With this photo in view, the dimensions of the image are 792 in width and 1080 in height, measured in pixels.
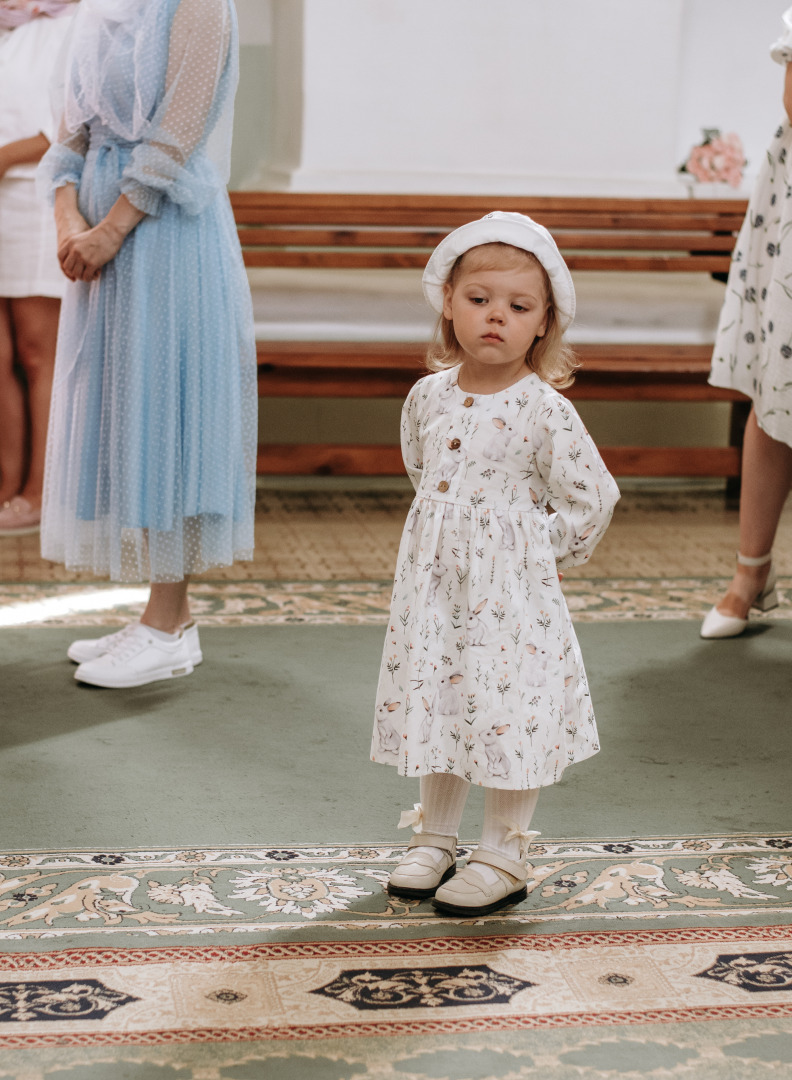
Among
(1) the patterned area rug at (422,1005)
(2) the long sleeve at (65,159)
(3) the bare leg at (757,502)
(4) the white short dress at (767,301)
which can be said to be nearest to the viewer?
(1) the patterned area rug at (422,1005)

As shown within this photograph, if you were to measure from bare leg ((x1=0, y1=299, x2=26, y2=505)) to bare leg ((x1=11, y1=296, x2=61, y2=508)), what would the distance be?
0.03 meters

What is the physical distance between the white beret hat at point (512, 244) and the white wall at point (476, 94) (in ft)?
9.75

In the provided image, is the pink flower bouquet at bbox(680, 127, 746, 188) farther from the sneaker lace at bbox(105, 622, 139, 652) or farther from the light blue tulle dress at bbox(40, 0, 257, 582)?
the sneaker lace at bbox(105, 622, 139, 652)

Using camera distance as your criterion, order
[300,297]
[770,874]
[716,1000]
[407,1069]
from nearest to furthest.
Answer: [407,1069]
[716,1000]
[770,874]
[300,297]

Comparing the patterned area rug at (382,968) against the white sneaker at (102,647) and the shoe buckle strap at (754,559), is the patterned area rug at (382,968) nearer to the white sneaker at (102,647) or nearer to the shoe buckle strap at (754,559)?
the white sneaker at (102,647)

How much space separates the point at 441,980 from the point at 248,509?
118 centimetres

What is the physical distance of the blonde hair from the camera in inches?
59.5

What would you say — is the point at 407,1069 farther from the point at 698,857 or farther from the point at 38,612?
the point at 38,612

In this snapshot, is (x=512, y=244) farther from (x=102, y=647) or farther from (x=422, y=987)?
(x=102, y=647)

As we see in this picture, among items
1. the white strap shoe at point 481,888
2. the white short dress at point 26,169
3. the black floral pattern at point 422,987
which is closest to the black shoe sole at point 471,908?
the white strap shoe at point 481,888

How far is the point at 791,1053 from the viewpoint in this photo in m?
1.29

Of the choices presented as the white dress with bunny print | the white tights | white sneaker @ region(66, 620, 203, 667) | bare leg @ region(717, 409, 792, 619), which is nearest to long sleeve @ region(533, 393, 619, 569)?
the white dress with bunny print

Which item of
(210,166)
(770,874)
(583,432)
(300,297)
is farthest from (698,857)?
(300,297)

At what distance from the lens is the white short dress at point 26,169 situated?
3.29m
